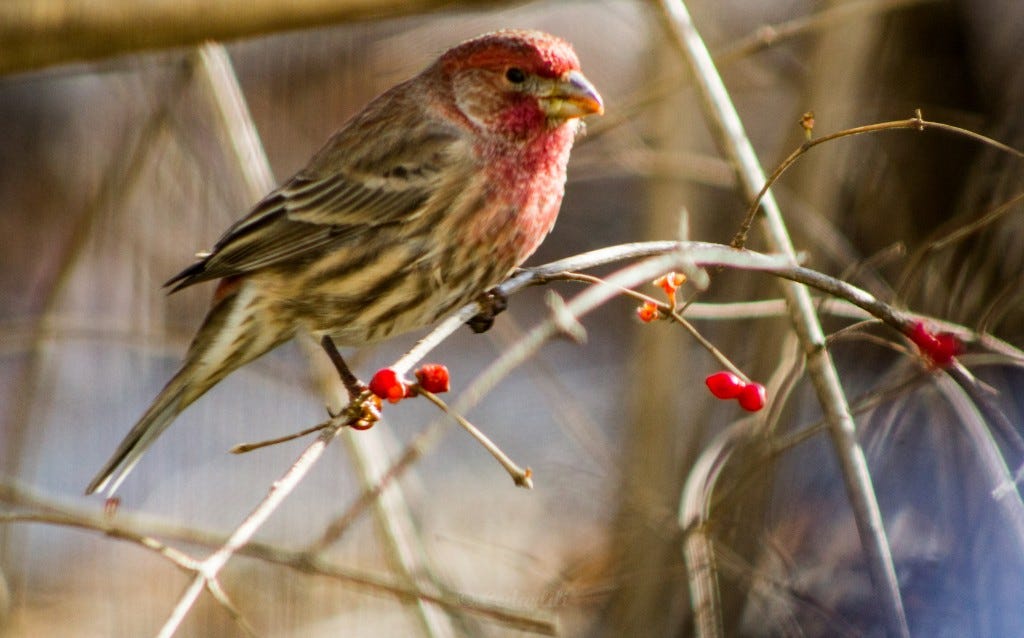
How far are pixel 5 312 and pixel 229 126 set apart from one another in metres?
4.04

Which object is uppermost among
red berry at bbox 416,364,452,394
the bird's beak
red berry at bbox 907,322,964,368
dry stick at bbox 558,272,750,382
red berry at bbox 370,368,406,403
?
the bird's beak

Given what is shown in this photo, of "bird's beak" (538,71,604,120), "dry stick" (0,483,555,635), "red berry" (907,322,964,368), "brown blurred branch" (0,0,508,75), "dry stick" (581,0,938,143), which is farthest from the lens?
"dry stick" (581,0,938,143)

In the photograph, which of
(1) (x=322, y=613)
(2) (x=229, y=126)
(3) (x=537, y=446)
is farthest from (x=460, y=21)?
(1) (x=322, y=613)

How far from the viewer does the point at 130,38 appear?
4.11m

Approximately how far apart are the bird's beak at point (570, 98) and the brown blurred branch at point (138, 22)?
51 centimetres

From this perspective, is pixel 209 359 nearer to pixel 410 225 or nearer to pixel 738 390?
pixel 410 225

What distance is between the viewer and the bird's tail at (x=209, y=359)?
3.90 metres

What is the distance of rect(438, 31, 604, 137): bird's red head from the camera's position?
3.94 meters

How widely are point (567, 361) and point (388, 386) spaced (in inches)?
207

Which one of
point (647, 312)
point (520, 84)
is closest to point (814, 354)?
point (647, 312)

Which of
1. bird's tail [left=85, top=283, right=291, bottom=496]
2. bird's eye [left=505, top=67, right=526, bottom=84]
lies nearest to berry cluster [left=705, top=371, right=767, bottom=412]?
bird's eye [left=505, top=67, right=526, bottom=84]

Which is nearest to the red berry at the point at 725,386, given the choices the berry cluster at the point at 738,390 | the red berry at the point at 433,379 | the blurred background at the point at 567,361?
the berry cluster at the point at 738,390

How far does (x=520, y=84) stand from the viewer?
405cm

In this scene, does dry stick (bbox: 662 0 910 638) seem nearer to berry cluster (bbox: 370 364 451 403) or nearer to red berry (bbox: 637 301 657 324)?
red berry (bbox: 637 301 657 324)
